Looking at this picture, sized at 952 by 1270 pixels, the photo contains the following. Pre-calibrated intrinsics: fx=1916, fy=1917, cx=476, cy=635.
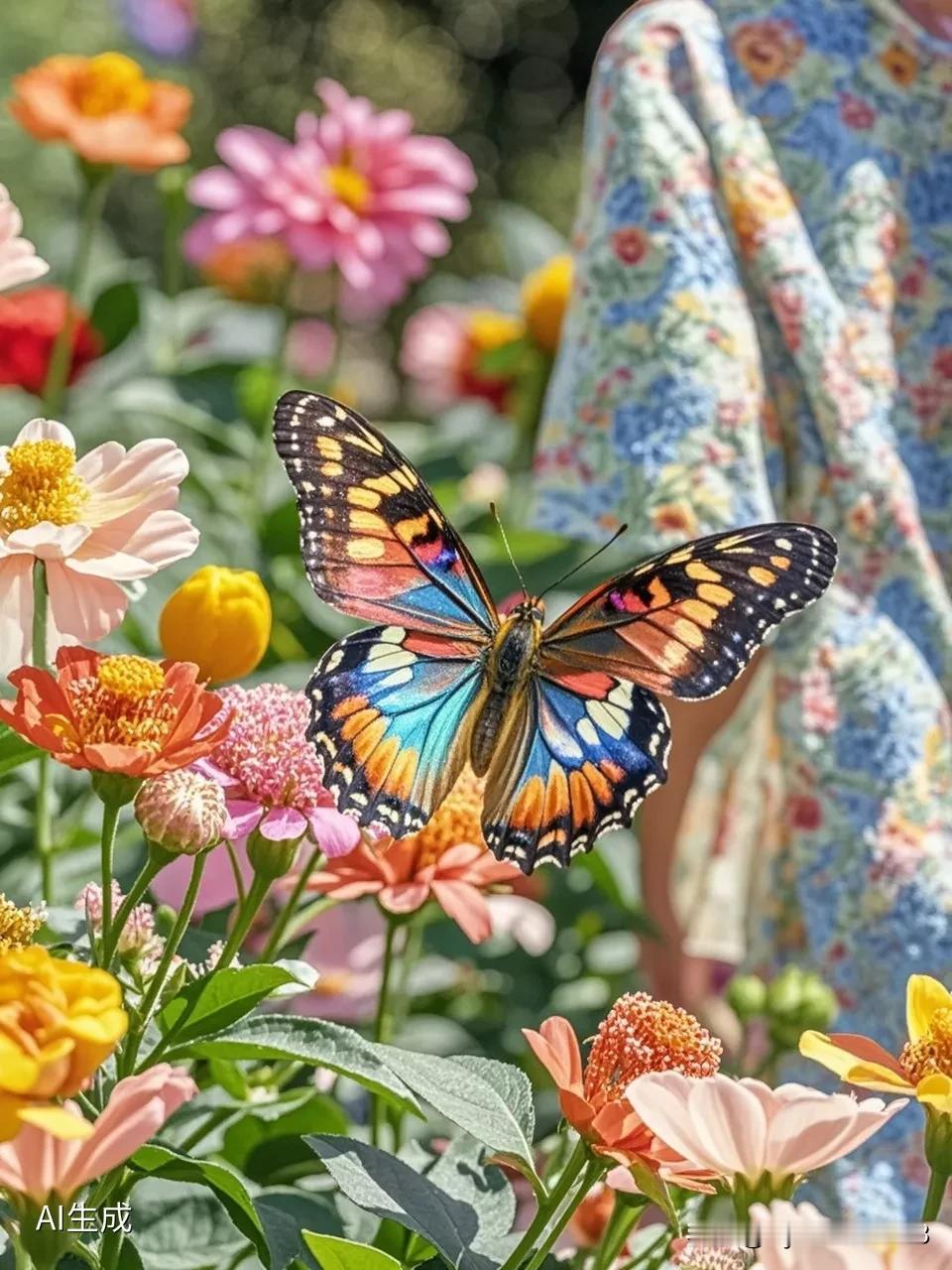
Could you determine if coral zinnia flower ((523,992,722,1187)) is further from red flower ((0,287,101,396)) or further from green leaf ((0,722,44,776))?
red flower ((0,287,101,396))

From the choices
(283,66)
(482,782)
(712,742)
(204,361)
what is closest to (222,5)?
(283,66)

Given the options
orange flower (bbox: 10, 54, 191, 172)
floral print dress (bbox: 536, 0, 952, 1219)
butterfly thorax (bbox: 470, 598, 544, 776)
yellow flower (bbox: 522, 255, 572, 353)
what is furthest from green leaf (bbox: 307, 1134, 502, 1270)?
yellow flower (bbox: 522, 255, 572, 353)

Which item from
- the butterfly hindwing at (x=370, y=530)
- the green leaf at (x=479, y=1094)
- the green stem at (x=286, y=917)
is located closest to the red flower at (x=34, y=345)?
the butterfly hindwing at (x=370, y=530)

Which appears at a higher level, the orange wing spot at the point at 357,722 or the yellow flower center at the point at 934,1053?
the yellow flower center at the point at 934,1053

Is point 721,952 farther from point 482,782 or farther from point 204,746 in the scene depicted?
point 204,746


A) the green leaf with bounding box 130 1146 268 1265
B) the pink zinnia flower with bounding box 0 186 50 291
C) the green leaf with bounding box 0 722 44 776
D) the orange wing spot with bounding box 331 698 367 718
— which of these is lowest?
the green leaf with bounding box 130 1146 268 1265

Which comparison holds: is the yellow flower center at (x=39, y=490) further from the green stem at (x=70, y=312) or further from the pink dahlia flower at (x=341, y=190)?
the pink dahlia flower at (x=341, y=190)
